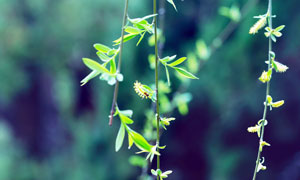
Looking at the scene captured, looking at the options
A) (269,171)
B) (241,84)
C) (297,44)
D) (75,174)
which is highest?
(297,44)

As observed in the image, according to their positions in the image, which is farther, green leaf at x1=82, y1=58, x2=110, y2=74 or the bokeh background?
the bokeh background

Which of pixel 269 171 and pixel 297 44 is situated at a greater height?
pixel 297 44

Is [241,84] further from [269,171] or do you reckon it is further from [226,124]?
[269,171]

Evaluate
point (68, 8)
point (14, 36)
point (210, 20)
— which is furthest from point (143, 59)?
point (14, 36)

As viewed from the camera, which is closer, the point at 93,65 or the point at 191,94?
the point at 93,65

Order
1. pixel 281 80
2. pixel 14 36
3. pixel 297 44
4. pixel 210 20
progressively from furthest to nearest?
pixel 14 36
pixel 210 20
pixel 281 80
pixel 297 44

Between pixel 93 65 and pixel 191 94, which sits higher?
pixel 93 65

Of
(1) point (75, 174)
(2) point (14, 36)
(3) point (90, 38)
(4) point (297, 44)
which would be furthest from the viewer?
(2) point (14, 36)

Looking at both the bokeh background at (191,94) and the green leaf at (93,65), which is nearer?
the green leaf at (93,65)
